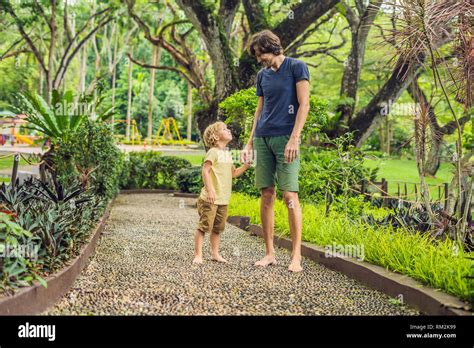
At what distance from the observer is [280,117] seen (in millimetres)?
4922

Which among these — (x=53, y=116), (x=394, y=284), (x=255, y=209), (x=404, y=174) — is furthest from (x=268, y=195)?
(x=404, y=174)

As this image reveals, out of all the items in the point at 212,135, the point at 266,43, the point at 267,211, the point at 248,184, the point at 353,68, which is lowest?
the point at 248,184

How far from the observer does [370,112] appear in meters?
12.7

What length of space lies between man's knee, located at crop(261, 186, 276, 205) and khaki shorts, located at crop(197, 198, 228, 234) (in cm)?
44

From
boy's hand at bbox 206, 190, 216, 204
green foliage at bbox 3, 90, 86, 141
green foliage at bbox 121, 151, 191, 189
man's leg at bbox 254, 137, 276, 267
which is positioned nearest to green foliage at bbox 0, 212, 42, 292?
boy's hand at bbox 206, 190, 216, 204

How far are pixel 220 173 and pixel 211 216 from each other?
385 mm

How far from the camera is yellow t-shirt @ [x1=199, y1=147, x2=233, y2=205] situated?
5.30 metres

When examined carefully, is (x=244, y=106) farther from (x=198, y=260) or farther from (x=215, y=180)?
(x=198, y=260)

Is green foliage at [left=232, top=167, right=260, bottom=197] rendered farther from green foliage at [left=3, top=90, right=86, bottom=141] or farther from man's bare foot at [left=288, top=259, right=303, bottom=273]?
man's bare foot at [left=288, top=259, right=303, bottom=273]

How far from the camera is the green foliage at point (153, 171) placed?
15523 millimetres
